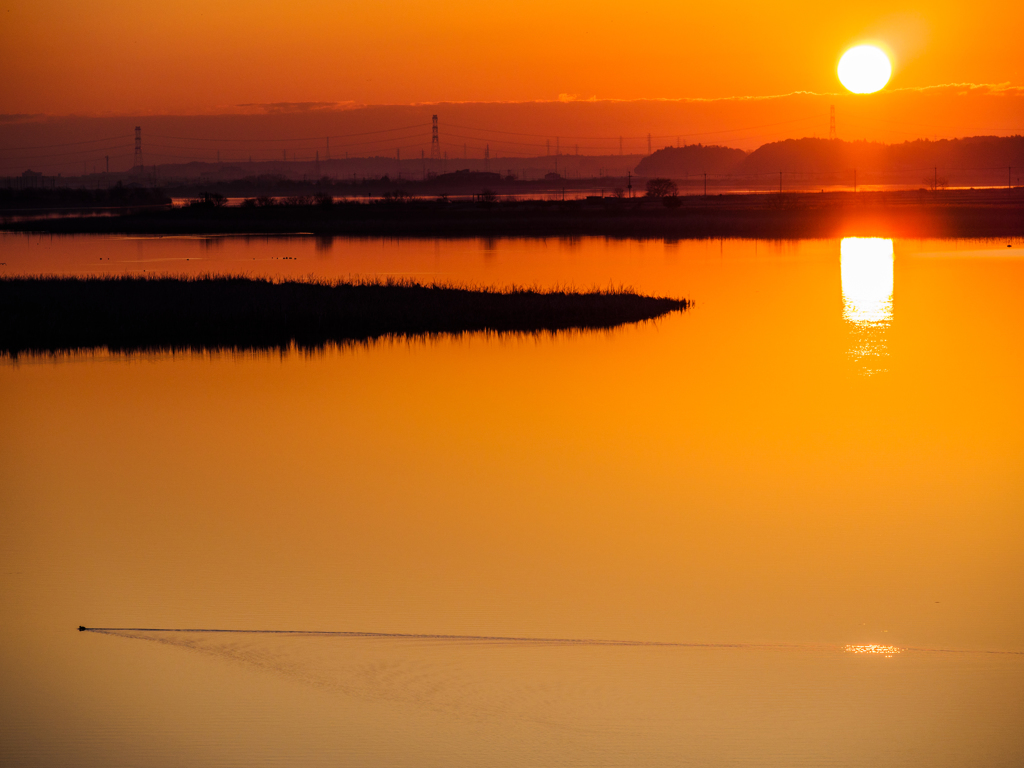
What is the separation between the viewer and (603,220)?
8531cm

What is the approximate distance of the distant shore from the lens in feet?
244

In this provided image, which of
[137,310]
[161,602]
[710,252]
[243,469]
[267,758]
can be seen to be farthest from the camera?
[710,252]

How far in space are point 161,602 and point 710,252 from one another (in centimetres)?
5049

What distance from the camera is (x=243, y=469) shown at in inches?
603

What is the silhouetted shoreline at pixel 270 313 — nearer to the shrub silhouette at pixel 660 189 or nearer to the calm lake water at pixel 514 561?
the calm lake water at pixel 514 561

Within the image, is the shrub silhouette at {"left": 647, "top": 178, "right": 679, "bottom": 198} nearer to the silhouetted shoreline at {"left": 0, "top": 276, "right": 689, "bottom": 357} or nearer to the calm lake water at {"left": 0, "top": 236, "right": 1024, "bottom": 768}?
the silhouetted shoreline at {"left": 0, "top": 276, "right": 689, "bottom": 357}

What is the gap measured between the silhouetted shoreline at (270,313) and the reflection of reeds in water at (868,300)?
5740mm

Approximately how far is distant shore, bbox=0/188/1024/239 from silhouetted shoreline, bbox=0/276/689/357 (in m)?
40.1

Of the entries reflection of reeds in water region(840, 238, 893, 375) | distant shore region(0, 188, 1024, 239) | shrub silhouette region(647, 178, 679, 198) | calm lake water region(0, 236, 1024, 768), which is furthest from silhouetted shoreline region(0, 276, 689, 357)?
shrub silhouette region(647, 178, 679, 198)

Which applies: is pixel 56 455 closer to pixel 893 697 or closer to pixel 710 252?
pixel 893 697

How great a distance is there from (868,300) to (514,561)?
28449mm

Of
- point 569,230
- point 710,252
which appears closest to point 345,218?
point 569,230

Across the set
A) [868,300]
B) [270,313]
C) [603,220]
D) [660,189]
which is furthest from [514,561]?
[660,189]

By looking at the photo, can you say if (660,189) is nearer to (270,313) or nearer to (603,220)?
(603,220)
